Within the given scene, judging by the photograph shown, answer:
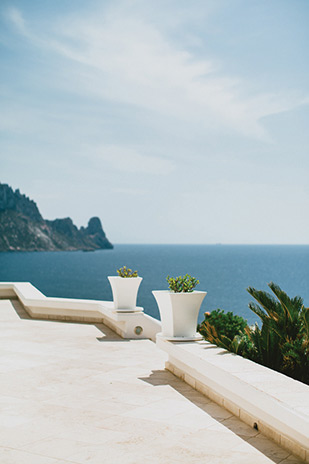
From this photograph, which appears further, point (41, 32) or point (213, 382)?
point (41, 32)

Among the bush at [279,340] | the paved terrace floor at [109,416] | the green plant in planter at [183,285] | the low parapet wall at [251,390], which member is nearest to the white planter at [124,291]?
the paved terrace floor at [109,416]

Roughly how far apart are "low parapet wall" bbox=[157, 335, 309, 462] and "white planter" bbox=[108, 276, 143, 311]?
329 cm

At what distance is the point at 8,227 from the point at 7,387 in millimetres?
193833

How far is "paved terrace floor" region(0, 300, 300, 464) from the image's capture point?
434 centimetres

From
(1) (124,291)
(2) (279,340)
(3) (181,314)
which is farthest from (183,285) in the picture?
(1) (124,291)

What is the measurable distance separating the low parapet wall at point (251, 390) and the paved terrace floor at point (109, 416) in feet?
0.38

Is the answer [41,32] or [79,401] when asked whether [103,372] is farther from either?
[41,32]

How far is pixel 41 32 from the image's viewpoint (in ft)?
79.1

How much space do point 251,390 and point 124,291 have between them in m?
5.48

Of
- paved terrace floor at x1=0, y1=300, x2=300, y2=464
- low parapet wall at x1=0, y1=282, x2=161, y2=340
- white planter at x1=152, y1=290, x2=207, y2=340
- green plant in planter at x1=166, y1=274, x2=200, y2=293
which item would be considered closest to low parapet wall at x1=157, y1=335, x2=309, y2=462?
paved terrace floor at x1=0, y1=300, x2=300, y2=464

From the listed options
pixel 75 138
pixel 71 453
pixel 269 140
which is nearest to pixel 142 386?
pixel 71 453

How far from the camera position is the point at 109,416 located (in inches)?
209

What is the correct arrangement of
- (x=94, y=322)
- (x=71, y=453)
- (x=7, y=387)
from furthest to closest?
(x=94, y=322) < (x=7, y=387) < (x=71, y=453)

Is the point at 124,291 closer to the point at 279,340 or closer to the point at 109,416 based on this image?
the point at 279,340
